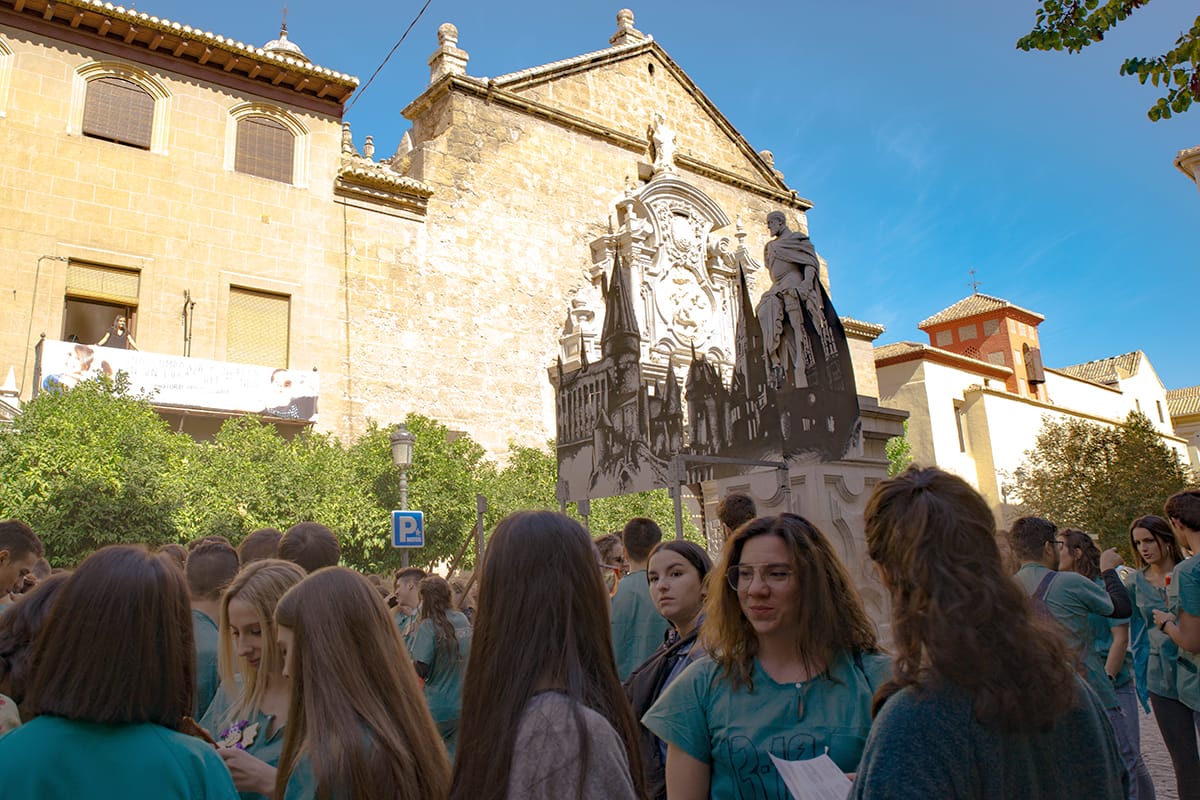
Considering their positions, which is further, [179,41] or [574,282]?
[574,282]

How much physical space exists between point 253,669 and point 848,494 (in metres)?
5.87

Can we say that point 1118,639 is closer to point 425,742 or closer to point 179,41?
point 425,742

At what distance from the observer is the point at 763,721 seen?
2.37 meters

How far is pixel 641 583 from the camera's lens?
464 cm

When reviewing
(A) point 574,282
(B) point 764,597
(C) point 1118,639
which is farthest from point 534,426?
(B) point 764,597

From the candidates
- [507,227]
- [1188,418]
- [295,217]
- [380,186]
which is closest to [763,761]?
[295,217]

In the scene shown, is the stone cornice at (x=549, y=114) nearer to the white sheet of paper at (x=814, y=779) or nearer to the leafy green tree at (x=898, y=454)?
the leafy green tree at (x=898, y=454)

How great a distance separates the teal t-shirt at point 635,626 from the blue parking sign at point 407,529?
6836 mm

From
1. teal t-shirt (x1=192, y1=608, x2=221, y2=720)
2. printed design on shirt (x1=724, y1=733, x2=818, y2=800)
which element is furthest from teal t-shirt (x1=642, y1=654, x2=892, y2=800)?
teal t-shirt (x1=192, y1=608, x2=221, y2=720)

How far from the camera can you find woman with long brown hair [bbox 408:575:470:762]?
473 cm

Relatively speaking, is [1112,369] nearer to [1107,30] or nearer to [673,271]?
[673,271]

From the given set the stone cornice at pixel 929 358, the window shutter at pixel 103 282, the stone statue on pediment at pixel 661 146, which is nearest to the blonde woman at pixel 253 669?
the window shutter at pixel 103 282

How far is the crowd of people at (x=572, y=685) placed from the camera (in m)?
1.56

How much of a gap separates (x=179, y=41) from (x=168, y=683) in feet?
60.4
